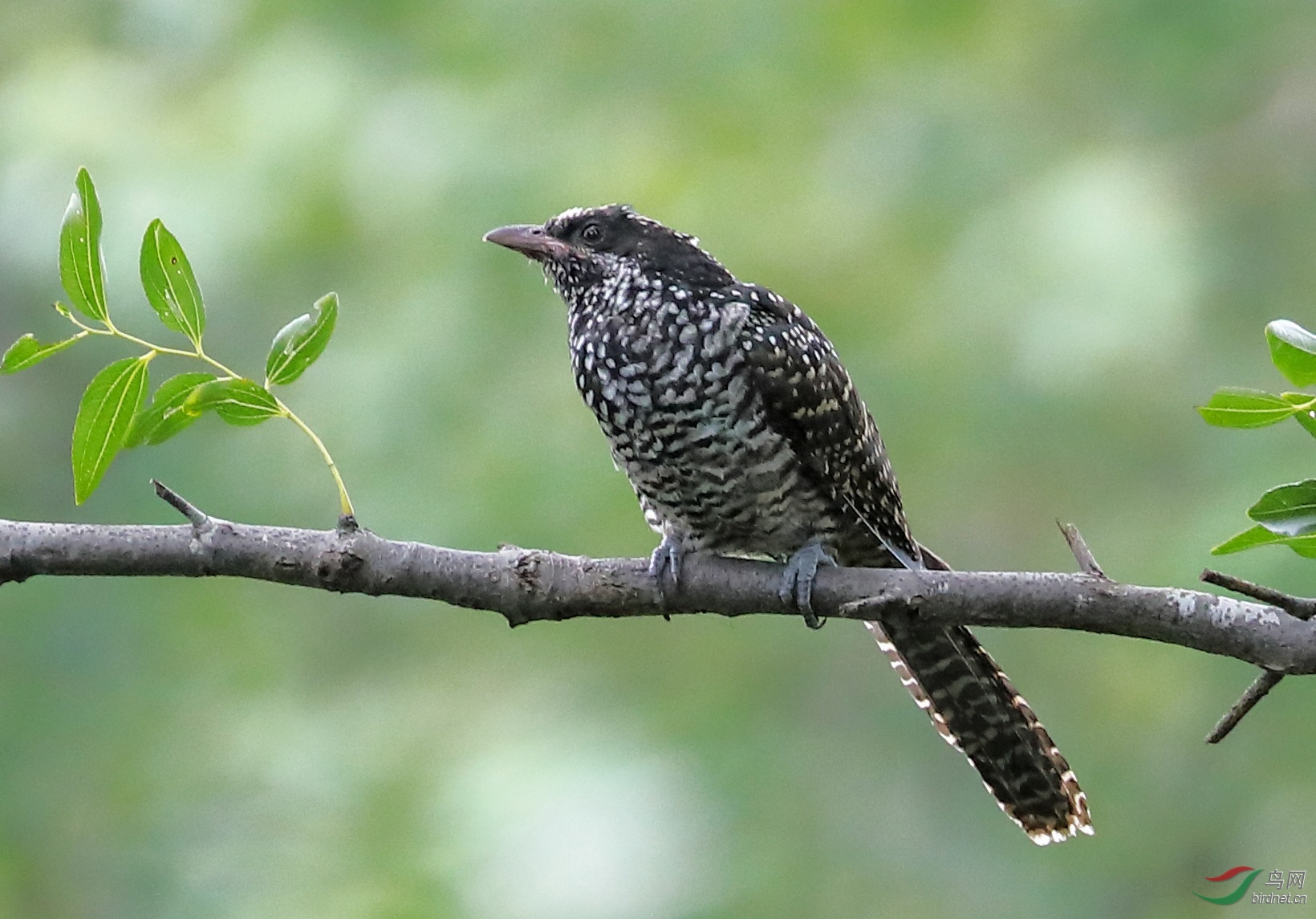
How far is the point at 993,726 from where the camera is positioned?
3166 millimetres

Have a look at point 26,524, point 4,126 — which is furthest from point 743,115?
point 26,524

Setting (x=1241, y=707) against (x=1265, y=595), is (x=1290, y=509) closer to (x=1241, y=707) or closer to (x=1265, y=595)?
(x=1265, y=595)

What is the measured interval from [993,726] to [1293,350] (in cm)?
160

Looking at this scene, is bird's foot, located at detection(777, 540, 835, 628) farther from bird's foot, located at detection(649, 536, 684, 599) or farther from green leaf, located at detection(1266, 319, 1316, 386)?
green leaf, located at detection(1266, 319, 1316, 386)

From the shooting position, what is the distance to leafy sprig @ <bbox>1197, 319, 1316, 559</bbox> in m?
1.73

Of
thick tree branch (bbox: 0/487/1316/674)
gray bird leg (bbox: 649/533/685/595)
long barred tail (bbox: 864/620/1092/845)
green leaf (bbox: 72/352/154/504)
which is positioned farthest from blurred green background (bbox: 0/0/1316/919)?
green leaf (bbox: 72/352/154/504)

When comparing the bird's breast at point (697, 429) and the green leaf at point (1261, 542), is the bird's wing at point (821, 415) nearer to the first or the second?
the bird's breast at point (697, 429)

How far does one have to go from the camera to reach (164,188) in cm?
496

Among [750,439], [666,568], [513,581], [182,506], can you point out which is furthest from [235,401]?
[750,439]

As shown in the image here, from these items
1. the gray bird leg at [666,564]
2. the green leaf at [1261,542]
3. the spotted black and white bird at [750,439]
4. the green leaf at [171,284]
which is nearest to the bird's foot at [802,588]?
the spotted black and white bird at [750,439]

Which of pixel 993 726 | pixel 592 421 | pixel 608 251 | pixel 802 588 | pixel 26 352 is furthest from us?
pixel 592 421

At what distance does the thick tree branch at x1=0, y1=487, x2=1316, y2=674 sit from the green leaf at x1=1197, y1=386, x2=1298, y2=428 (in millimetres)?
410

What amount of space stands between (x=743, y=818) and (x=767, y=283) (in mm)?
1906

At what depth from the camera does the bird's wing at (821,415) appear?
2.98 m
